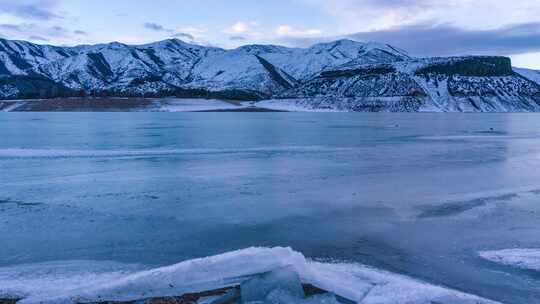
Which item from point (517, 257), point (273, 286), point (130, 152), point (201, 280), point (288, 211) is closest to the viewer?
point (273, 286)

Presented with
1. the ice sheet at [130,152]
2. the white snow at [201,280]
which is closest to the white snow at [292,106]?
the ice sheet at [130,152]

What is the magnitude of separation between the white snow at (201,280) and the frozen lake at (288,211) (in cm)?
54

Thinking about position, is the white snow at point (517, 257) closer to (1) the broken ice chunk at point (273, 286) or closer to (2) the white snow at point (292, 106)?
(1) the broken ice chunk at point (273, 286)

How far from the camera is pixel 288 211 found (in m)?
13.4

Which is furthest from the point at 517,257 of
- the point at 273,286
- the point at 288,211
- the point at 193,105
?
the point at 193,105

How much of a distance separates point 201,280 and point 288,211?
222 inches

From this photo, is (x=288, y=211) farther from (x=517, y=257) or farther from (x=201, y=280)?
(x=517, y=257)

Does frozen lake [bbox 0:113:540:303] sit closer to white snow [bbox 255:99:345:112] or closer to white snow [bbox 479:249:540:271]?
white snow [bbox 479:249:540:271]

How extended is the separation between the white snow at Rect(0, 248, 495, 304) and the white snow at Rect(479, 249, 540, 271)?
2.21 metres

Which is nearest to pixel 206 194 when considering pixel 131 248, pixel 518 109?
pixel 131 248

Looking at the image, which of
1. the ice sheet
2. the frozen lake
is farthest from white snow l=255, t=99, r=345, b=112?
the frozen lake

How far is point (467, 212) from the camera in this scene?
13.4m

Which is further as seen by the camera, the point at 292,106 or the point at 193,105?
the point at 292,106

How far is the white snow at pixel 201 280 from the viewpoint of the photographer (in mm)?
7602
